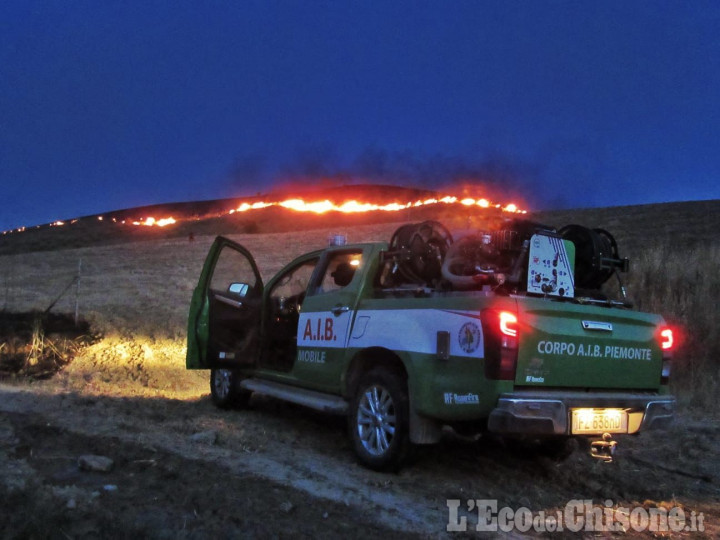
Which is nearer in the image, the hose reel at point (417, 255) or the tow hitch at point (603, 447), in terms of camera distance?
the tow hitch at point (603, 447)

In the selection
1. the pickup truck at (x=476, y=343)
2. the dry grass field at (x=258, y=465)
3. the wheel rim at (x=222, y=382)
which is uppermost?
the pickup truck at (x=476, y=343)

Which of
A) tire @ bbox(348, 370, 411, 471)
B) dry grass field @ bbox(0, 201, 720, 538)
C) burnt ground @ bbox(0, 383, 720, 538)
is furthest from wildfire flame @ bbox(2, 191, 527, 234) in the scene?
tire @ bbox(348, 370, 411, 471)

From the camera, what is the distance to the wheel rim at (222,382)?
8016 mm

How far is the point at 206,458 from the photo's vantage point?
17.9ft

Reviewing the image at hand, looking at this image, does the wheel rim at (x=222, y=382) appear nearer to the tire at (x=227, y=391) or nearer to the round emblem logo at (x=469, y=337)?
the tire at (x=227, y=391)

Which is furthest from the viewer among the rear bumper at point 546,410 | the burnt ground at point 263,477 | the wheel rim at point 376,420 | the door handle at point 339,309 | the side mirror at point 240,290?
the side mirror at point 240,290

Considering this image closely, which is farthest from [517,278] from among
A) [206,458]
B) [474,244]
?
[206,458]

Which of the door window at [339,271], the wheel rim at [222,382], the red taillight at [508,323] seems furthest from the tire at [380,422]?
the wheel rim at [222,382]

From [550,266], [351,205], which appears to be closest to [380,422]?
[550,266]

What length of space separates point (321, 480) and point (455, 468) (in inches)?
51.8

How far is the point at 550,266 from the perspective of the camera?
5.42m

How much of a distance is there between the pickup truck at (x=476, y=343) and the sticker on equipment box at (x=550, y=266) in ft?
0.04

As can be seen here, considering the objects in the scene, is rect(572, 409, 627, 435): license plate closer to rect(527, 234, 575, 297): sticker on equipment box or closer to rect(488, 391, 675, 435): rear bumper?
rect(488, 391, 675, 435): rear bumper

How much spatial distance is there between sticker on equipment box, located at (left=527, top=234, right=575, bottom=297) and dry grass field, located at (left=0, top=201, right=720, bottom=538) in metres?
1.59
